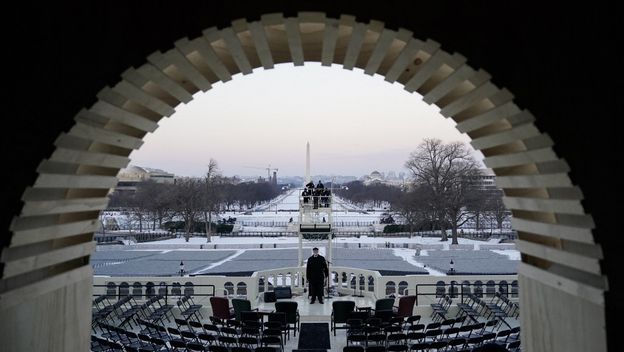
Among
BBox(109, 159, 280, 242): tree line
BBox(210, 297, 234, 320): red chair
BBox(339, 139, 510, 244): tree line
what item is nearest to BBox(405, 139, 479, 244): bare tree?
BBox(339, 139, 510, 244): tree line

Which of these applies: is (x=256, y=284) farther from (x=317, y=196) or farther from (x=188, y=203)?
(x=188, y=203)

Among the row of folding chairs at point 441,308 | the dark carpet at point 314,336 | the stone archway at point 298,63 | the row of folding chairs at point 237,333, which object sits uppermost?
the stone archway at point 298,63

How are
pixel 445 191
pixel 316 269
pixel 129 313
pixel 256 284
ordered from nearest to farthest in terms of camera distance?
pixel 129 313 → pixel 316 269 → pixel 256 284 → pixel 445 191

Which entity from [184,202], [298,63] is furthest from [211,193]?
[298,63]

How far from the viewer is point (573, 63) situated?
3.70 m

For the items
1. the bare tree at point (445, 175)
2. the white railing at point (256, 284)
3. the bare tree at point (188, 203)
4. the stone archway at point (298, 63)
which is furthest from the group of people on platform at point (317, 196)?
the bare tree at point (188, 203)

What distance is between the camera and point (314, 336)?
1227cm

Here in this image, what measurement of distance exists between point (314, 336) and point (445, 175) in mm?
37384

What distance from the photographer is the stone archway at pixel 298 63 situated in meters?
3.79

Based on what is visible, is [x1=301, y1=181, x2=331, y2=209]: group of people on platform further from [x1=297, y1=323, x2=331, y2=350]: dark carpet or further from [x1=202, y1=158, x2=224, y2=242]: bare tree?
[x1=202, y1=158, x2=224, y2=242]: bare tree

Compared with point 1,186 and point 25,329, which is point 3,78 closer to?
point 1,186

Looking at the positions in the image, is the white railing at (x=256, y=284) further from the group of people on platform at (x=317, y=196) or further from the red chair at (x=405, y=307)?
the group of people on platform at (x=317, y=196)

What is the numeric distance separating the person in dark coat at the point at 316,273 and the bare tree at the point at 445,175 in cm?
2957

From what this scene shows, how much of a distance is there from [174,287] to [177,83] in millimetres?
12680
